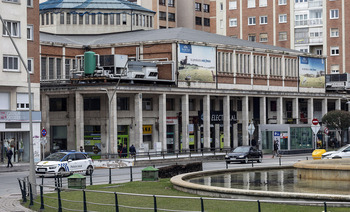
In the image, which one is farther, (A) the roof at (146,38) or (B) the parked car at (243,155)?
(A) the roof at (146,38)

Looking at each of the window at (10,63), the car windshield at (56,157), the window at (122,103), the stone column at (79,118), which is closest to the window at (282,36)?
the window at (122,103)

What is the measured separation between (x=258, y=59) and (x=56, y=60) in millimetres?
24116

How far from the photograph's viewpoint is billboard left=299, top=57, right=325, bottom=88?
89812 millimetres

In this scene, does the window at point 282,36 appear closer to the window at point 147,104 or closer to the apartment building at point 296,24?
the apartment building at point 296,24

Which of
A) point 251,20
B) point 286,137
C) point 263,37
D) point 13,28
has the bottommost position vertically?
point 286,137

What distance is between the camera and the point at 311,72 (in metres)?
91.2

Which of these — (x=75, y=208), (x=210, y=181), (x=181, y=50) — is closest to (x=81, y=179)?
(x=210, y=181)

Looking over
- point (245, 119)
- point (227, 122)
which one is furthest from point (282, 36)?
point (227, 122)

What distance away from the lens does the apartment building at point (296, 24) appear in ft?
349

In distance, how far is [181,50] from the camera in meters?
71.2

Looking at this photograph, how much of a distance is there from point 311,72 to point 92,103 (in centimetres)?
3415

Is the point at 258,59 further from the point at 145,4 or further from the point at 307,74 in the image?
the point at 145,4

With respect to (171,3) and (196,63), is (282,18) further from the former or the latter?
(196,63)

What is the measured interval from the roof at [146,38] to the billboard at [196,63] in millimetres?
757
